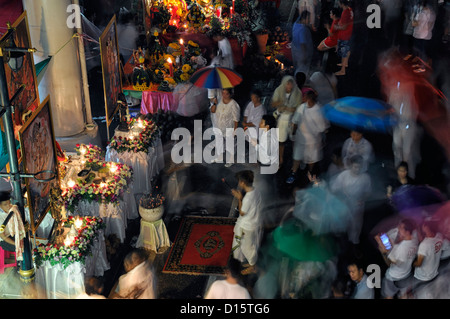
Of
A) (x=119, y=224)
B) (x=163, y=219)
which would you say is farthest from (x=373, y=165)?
(x=119, y=224)

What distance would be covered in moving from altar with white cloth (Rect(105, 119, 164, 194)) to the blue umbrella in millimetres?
3563

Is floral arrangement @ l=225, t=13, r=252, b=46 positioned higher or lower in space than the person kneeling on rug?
higher

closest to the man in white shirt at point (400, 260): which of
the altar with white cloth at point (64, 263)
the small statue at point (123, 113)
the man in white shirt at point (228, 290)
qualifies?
the man in white shirt at point (228, 290)

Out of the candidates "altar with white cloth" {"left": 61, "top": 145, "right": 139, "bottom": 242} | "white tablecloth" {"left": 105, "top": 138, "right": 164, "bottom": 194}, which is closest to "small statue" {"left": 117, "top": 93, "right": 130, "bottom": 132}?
"white tablecloth" {"left": 105, "top": 138, "right": 164, "bottom": 194}

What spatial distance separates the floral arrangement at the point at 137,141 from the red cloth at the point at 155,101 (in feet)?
7.55

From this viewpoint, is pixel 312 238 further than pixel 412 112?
No

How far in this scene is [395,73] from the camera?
14.6 metres

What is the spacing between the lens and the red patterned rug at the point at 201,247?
33.1ft

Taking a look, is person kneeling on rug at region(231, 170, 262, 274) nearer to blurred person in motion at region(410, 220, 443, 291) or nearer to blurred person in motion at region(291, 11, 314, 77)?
blurred person in motion at region(410, 220, 443, 291)

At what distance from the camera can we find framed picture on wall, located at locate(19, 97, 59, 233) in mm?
8000

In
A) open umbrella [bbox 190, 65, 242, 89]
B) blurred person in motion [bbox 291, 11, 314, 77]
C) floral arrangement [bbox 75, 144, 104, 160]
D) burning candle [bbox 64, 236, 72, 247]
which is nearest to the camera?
burning candle [bbox 64, 236, 72, 247]

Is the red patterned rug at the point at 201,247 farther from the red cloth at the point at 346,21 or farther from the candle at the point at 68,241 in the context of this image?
the red cloth at the point at 346,21

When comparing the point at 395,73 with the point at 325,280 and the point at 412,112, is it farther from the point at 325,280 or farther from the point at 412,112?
the point at 325,280

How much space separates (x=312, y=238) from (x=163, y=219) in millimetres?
4510
